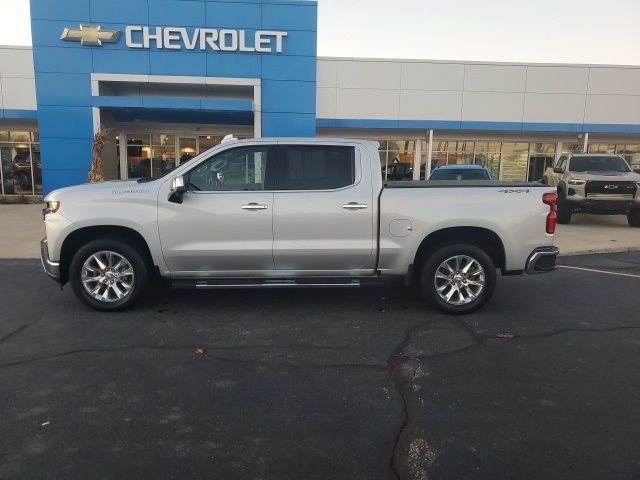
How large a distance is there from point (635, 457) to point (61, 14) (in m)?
21.0

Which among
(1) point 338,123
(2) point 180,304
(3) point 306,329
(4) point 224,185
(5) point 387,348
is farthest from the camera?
(1) point 338,123

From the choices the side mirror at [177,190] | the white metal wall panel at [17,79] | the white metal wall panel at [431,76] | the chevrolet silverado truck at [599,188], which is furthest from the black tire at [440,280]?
the white metal wall panel at [17,79]

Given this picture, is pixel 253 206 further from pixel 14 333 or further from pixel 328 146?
pixel 14 333

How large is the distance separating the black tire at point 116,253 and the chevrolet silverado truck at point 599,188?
39.9 ft

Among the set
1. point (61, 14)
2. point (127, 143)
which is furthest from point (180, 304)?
point (127, 143)

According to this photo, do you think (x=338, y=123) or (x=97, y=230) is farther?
(x=338, y=123)

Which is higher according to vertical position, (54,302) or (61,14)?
(61,14)

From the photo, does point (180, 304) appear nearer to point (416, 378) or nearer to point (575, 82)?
point (416, 378)

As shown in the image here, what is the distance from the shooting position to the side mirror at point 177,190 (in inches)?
208

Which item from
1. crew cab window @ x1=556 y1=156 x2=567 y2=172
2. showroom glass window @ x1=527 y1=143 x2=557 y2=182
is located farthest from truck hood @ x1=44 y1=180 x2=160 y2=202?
showroom glass window @ x1=527 y1=143 x2=557 y2=182

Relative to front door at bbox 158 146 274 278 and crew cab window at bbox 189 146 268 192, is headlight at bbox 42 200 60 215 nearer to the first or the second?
front door at bbox 158 146 274 278

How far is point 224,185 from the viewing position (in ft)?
18.4

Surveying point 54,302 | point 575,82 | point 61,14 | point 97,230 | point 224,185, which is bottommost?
point 54,302

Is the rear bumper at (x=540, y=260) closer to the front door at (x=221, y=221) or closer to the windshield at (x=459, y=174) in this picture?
the front door at (x=221, y=221)
